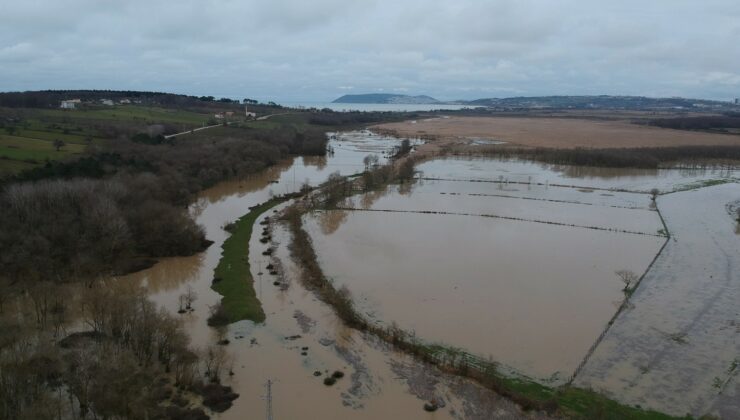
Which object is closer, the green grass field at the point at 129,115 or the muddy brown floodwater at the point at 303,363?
the muddy brown floodwater at the point at 303,363

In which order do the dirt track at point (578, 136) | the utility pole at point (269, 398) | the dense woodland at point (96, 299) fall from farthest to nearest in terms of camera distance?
the dirt track at point (578, 136)
the utility pole at point (269, 398)
the dense woodland at point (96, 299)

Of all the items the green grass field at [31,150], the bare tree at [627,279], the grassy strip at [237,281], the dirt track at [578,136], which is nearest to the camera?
the grassy strip at [237,281]

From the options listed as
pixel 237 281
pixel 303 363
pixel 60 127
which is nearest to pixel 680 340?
pixel 303 363

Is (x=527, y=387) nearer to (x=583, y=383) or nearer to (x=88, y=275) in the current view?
(x=583, y=383)

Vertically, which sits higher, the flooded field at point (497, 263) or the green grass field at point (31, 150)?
the green grass field at point (31, 150)

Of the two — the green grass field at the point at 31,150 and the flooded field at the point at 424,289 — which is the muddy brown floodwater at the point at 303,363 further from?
the green grass field at the point at 31,150

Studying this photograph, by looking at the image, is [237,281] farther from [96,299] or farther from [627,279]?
[627,279]

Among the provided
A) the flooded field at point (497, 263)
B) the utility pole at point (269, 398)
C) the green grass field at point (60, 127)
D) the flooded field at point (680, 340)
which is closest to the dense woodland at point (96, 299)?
the utility pole at point (269, 398)

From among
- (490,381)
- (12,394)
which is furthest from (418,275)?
(12,394)
